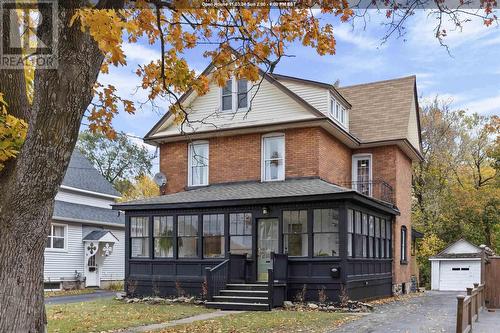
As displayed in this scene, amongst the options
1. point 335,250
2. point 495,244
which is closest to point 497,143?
point 495,244

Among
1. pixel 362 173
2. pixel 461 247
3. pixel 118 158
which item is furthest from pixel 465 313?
pixel 118 158

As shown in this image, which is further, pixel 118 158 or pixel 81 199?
pixel 118 158

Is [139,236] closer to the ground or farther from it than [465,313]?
farther from it

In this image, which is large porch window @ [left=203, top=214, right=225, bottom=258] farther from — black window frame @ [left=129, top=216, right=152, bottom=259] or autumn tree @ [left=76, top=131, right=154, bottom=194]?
autumn tree @ [left=76, top=131, right=154, bottom=194]

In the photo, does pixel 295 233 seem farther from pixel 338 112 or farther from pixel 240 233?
pixel 338 112

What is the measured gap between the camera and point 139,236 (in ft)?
69.8

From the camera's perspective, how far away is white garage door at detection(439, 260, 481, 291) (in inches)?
1067

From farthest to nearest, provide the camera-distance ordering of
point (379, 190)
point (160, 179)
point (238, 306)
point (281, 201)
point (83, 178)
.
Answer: point (83, 178), point (160, 179), point (379, 190), point (281, 201), point (238, 306)

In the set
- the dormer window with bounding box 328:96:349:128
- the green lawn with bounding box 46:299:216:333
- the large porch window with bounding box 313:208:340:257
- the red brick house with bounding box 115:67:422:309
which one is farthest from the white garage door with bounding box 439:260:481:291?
the green lawn with bounding box 46:299:216:333

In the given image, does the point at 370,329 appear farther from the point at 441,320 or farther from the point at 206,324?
the point at 206,324

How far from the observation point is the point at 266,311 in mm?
16219

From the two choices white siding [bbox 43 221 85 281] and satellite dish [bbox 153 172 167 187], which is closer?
satellite dish [bbox 153 172 167 187]

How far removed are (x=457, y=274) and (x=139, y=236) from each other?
53.0 ft

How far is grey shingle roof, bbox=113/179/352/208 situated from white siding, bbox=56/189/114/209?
997 centimetres
